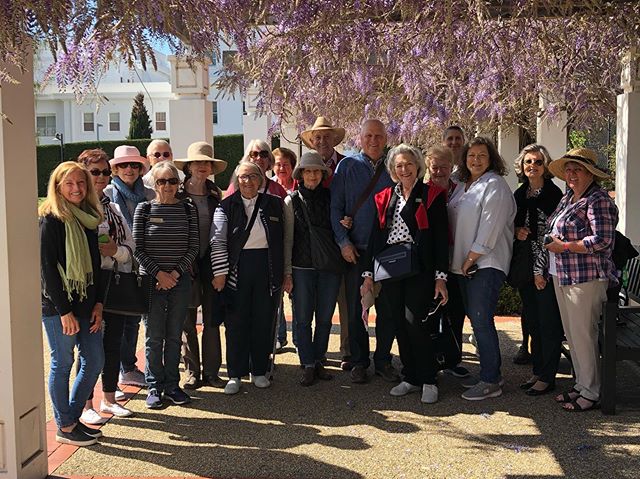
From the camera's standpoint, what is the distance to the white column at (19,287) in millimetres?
3967

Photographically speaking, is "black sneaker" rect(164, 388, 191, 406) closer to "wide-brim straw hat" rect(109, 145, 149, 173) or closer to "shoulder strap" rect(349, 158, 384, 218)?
"wide-brim straw hat" rect(109, 145, 149, 173)

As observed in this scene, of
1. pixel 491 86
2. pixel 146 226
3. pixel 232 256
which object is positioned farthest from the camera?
pixel 491 86

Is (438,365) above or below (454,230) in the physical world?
below

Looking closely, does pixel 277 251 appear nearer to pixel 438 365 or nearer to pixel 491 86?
pixel 438 365

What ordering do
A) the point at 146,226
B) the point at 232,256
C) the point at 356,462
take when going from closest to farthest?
the point at 356,462 → the point at 146,226 → the point at 232,256

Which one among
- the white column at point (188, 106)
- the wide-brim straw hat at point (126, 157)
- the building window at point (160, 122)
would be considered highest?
the building window at point (160, 122)

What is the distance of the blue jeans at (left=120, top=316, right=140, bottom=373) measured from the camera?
6.00 meters

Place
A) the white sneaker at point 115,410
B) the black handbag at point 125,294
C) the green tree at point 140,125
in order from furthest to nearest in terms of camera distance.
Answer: the green tree at point 140,125 → the white sneaker at point 115,410 → the black handbag at point 125,294

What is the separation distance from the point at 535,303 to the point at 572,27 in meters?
2.76

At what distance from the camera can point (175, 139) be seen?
8.91 metres

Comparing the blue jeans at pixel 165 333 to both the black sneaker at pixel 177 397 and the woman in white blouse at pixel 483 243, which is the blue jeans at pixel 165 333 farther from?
the woman in white blouse at pixel 483 243

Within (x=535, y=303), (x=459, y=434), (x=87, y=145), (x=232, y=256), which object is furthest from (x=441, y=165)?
(x=87, y=145)

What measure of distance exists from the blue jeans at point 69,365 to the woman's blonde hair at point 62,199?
0.64 m

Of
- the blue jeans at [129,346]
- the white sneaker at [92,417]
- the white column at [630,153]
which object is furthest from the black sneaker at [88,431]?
the white column at [630,153]
